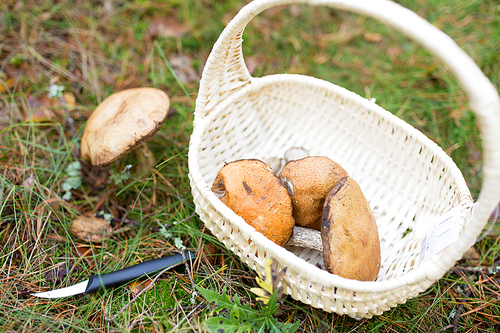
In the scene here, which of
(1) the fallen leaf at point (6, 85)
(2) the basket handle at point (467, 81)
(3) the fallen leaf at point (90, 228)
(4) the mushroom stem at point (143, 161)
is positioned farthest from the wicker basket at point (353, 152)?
(1) the fallen leaf at point (6, 85)

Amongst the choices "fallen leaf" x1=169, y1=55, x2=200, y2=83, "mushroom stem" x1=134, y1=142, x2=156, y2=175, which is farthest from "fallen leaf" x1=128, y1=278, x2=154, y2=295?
"fallen leaf" x1=169, y1=55, x2=200, y2=83

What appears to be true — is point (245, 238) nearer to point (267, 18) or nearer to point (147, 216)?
point (147, 216)

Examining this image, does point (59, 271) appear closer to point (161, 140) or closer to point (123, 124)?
point (123, 124)

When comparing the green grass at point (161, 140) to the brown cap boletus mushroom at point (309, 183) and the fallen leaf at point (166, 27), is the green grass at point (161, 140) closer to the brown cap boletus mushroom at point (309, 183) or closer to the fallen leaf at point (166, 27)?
the fallen leaf at point (166, 27)

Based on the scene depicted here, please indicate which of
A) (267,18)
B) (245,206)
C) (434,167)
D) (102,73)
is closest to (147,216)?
(245,206)

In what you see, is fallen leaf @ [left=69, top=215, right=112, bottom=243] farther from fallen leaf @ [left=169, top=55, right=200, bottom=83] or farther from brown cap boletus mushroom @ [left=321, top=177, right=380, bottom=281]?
fallen leaf @ [left=169, top=55, right=200, bottom=83]

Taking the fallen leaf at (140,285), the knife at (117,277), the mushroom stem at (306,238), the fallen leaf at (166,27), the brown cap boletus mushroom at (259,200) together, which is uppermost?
the fallen leaf at (166,27)

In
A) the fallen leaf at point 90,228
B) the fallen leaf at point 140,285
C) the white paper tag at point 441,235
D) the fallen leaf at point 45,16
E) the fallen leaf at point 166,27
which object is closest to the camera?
the white paper tag at point 441,235

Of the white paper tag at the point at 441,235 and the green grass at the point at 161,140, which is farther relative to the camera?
the green grass at the point at 161,140
